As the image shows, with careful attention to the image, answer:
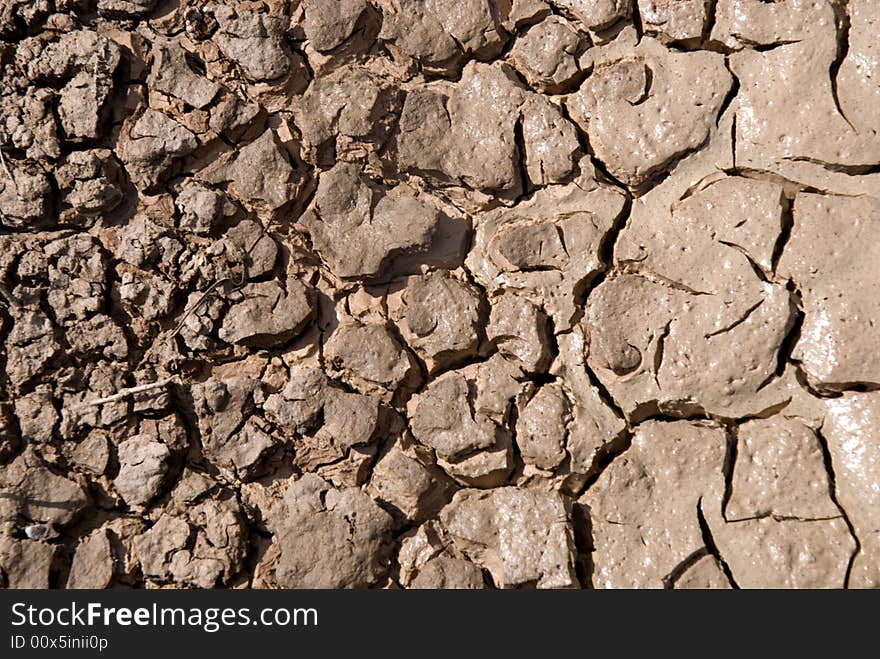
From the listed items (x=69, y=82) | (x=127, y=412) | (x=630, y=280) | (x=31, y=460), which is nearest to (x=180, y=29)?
(x=69, y=82)

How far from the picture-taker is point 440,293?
2373mm

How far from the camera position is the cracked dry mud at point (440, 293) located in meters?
2.16

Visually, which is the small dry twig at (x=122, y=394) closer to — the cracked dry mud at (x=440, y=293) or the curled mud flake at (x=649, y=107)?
the cracked dry mud at (x=440, y=293)

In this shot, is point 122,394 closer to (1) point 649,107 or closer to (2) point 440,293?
(2) point 440,293

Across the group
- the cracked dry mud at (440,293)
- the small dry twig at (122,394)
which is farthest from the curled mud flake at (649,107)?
the small dry twig at (122,394)

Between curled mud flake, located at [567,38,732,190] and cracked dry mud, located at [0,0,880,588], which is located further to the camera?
curled mud flake, located at [567,38,732,190]

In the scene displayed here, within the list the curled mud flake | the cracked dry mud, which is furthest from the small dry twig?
the curled mud flake

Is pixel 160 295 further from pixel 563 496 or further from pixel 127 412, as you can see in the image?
pixel 563 496

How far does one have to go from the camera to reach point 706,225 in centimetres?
225

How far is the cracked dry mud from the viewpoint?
2156 mm

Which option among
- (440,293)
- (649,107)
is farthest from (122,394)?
(649,107)

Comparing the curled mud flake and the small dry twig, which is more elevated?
the curled mud flake

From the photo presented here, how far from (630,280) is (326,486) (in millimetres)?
1033

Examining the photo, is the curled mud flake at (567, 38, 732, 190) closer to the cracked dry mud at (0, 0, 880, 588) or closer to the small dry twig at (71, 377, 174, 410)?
the cracked dry mud at (0, 0, 880, 588)
